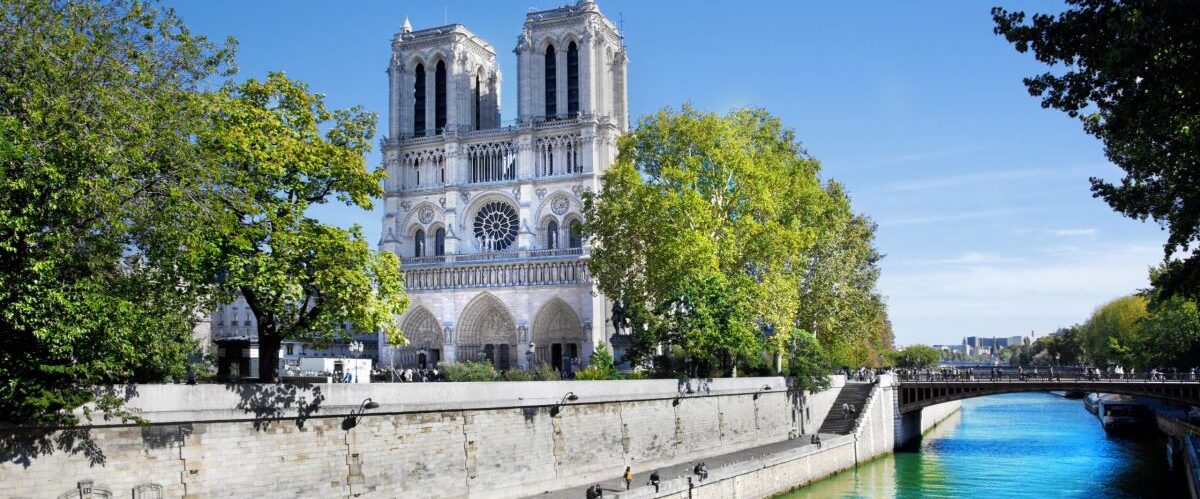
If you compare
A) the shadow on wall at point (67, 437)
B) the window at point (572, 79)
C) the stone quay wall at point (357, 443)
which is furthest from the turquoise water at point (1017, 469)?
the window at point (572, 79)

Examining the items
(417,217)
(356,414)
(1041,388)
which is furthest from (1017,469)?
(417,217)

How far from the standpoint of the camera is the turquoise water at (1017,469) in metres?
35.3

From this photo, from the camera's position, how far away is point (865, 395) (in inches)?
1868

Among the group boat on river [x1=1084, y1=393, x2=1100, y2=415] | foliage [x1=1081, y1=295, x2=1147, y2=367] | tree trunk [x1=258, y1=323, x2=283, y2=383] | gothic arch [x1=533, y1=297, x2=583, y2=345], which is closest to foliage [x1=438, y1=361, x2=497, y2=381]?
tree trunk [x1=258, y1=323, x2=283, y2=383]

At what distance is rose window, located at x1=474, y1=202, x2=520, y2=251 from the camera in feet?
227

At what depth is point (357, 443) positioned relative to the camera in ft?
70.3

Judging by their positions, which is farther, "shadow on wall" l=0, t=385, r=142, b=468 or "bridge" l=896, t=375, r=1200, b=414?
"bridge" l=896, t=375, r=1200, b=414

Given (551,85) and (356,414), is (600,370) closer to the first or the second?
(356,414)

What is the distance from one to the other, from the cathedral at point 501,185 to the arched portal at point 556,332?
86 mm

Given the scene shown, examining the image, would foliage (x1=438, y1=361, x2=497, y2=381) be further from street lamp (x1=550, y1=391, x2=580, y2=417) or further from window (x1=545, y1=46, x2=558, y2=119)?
window (x1=545, y1=46, x2=558, y2=119)

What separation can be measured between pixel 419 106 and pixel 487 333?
16163mm

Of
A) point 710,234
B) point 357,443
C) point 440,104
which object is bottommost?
point 357,443

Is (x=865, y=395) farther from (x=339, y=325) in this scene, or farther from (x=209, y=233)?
(x=209, y=233)

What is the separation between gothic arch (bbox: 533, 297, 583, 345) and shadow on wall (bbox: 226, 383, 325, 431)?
45042 mm
